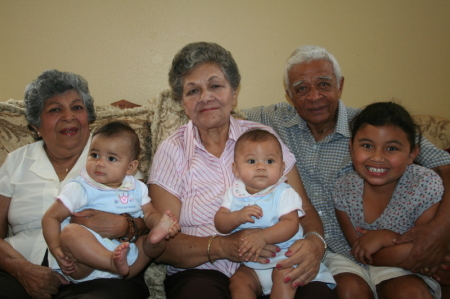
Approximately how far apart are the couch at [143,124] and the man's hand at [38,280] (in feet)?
1.61

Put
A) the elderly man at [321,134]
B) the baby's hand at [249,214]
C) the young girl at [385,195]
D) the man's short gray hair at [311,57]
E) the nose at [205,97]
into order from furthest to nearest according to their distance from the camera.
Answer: the man's short gray hair at [311,57] < the elderly man at [321,134] < the nose at [205,97] < the young girl at [385,195] < the baby's hand at [249,214]

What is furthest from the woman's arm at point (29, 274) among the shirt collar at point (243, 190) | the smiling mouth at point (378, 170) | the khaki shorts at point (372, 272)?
the smiling mouth at point (378, 170)

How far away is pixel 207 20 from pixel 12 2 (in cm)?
141

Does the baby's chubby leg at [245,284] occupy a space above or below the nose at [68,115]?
below

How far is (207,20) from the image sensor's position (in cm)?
269

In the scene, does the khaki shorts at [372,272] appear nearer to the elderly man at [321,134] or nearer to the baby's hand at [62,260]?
the elderly man at [321,134]

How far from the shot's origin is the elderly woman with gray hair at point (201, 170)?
1574mm

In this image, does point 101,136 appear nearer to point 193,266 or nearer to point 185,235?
point 185,235

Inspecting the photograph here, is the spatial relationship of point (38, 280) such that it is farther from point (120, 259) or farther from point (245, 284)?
point (245, 284)

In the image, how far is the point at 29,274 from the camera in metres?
1.47

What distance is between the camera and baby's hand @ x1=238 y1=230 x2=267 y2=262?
138 cm

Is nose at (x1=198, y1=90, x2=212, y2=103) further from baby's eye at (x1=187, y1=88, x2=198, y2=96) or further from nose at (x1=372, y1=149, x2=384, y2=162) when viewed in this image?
nose at (x1=372, y1=149, x2=384, y2=162)

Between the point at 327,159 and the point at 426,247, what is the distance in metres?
0.66

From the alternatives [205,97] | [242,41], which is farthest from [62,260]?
[242,41]
